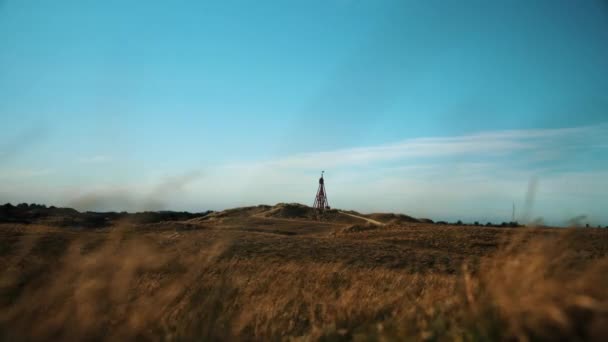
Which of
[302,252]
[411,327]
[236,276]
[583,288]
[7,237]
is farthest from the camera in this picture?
[302,252]

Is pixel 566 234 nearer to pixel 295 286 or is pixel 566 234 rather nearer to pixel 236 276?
pixel 295 286

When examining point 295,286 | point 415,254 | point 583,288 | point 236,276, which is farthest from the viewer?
point 415,254

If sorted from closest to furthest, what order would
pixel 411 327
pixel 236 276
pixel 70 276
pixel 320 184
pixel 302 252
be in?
pixel 411 327, pixel 70 276, pixel 236 276, pixel 302 252, pixel 320 184

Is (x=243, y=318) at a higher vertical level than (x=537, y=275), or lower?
lower

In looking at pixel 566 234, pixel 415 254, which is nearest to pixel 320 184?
pixel 415 254

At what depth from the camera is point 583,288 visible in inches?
147

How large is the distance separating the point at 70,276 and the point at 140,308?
1676 mm

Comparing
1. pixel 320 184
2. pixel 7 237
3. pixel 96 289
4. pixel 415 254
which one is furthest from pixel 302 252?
pixel 320 184

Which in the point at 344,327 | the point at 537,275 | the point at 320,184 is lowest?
the point at 344,327

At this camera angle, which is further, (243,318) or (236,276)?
(236,276)

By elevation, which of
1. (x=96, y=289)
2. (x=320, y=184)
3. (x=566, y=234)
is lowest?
(x=96, y=289)

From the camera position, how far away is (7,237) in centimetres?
1233

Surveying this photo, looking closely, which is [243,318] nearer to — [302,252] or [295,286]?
[295,286]

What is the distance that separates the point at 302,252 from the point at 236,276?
627 centimetres
